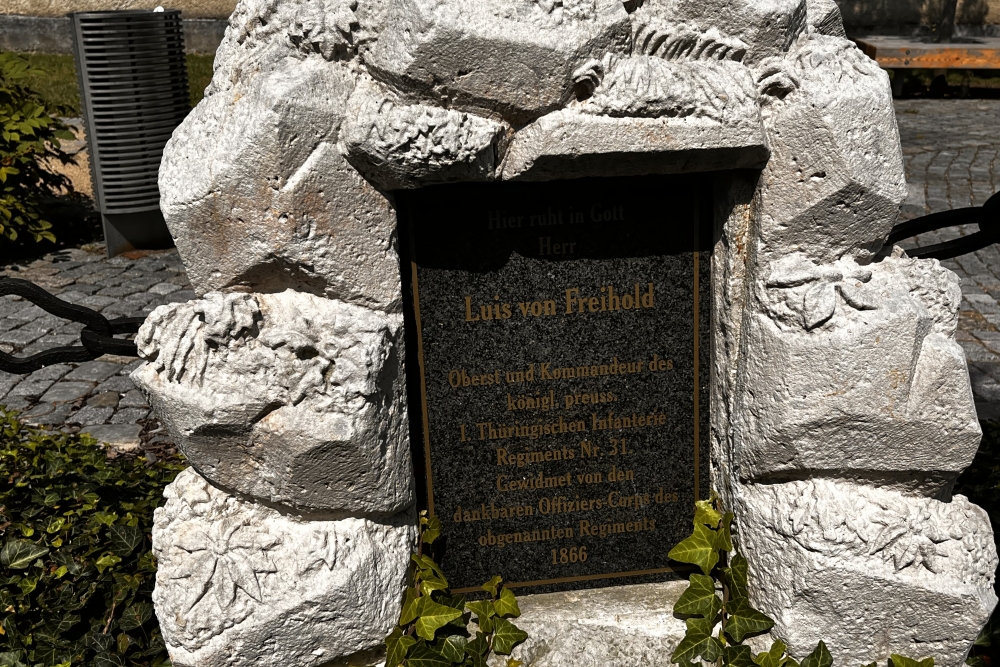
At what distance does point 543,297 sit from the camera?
256 centimetres

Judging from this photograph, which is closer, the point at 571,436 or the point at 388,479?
the point at 388,479

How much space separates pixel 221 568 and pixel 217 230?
2.77 ft

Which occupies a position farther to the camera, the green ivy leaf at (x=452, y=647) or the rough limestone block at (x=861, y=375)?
the green ivy leaf at (x=452, y=647)

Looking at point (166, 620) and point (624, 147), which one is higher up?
point (624, 147)

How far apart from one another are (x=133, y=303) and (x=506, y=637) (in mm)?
4195

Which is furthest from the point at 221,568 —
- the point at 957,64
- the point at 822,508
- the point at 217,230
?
the point at 957,64

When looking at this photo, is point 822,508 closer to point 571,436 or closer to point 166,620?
point 571,436

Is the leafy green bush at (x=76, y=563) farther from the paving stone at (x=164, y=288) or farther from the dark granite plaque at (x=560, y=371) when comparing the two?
the paving stone at (x=164, y=288)

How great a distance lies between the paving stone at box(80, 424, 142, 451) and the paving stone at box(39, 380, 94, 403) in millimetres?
397

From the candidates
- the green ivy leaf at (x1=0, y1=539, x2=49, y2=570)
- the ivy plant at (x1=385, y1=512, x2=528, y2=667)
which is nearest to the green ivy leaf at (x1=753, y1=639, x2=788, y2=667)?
the ivy plant at (x1=385, y1=512, x2=528, y2=667)

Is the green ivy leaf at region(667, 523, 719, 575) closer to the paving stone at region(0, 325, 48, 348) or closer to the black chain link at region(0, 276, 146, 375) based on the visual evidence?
the black chain link at region(0, 276, 146, 375)

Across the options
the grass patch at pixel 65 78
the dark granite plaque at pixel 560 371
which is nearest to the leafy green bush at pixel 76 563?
the dark granite plaque at pixel 560 371

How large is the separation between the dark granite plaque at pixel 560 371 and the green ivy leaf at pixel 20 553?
136cm

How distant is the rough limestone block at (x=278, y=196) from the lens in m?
2.16
